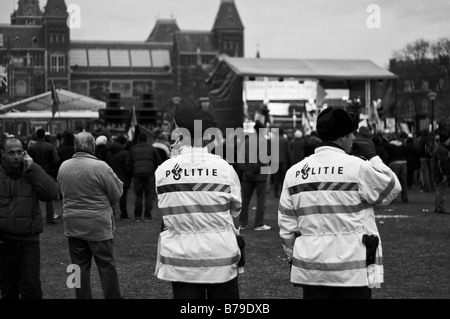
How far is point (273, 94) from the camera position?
112 feet

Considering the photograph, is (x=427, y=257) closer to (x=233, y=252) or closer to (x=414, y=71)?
(x=233, y=252)

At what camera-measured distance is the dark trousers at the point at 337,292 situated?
5043mm

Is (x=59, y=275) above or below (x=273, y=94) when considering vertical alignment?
below

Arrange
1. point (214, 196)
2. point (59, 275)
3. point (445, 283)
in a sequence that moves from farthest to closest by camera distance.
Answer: point (59, 275) → point (445, 283) → point (214, 196)

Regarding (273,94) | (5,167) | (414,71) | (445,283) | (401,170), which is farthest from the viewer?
(414,71)

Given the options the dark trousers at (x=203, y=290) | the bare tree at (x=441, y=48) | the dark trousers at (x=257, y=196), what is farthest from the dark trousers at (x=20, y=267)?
the bare tree at (x=441, y=48)

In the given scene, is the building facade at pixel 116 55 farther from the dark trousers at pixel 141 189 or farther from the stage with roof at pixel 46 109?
the dark trousers at pixel 141 189

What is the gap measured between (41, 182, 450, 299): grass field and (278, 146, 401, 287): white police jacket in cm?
376

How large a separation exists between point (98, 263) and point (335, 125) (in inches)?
136

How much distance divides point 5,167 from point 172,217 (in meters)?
2.72

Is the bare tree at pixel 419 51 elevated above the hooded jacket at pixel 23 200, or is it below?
above

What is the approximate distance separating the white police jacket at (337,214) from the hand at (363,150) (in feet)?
1.16

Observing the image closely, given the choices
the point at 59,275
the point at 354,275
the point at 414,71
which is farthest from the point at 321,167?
the point at 414,71
